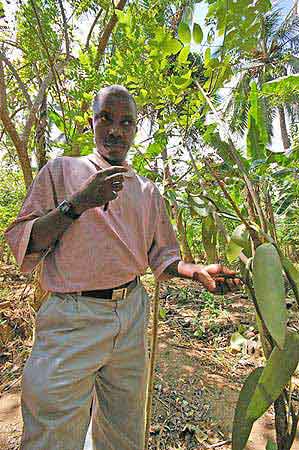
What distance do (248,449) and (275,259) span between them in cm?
126

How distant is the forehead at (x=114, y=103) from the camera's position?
2.81ft

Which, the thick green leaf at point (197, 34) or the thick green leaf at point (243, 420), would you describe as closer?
the thick green leaf at point (243, 420)

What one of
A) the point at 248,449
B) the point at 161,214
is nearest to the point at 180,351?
the point at 248,449

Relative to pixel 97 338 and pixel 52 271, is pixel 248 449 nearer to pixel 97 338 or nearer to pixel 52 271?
pixel 97 338

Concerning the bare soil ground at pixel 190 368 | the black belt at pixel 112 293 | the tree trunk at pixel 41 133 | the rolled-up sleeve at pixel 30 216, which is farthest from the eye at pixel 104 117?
the tree trunk at pixel 41 133

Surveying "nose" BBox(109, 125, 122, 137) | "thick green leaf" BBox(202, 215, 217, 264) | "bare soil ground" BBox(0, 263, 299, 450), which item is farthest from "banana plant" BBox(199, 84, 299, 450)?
"bare soil ground" BBox(0, 263, 299, 450)

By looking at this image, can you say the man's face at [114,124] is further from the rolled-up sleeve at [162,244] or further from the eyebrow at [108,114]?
the rolled-up sleeve at [162,244]

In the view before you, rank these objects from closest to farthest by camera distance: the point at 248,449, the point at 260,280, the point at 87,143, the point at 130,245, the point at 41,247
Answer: the point at 260,280, the point at 41,247, the point at 130,245, the point at 87,143, the point at 248,449

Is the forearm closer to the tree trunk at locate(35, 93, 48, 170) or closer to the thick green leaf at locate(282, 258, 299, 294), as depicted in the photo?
the thick green leaf at locate(282, 258, 299, 294)

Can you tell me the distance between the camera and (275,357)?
577 mm

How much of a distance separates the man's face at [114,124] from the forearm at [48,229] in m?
0.24

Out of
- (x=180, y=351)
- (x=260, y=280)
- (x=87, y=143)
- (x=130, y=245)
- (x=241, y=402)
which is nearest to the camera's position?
(x=260, y=280)

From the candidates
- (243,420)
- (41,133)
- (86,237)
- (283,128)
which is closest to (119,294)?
(86,237)

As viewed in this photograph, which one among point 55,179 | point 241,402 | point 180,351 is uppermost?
point 55,179
